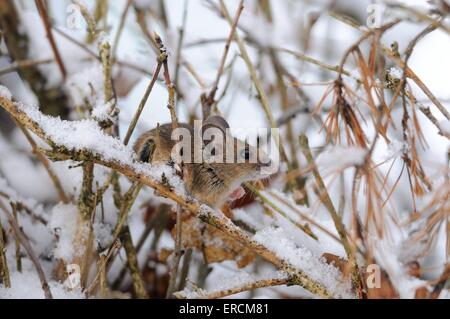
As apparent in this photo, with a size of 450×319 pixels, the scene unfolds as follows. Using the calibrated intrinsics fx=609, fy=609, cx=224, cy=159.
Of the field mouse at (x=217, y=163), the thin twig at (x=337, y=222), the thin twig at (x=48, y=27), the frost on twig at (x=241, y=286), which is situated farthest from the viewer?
the field mouse at (x=217, y=163)

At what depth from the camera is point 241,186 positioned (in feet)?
6.88

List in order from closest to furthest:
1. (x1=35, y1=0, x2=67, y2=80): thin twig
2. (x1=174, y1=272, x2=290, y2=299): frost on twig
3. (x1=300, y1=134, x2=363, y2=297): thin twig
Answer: (x1=300, y1=134, x2=363, y2=297): thin twig → (x1=174, y1=272, x2=290, y2=299): frost on twig → (x1=35, y1=0, x2=67, y2=80): thin twig

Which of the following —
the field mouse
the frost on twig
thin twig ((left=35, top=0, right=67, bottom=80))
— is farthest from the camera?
the field mouse

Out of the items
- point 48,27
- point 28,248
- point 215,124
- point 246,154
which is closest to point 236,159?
point 246,154

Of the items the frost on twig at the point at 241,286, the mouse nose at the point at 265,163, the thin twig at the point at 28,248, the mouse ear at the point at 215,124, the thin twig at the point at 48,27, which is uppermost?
the thin twig at the point at 48,27

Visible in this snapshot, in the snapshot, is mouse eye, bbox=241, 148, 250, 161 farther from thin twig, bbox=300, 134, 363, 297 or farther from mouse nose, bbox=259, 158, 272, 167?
thin twig, bbox=300, 134, 363, 297

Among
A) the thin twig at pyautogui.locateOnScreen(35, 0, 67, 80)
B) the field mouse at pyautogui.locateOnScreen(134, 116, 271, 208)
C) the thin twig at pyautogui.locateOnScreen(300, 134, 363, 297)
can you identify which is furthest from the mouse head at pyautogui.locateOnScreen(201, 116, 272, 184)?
the thin twig at pyautogui.locateOnScreen(300, 134, 363, 297)

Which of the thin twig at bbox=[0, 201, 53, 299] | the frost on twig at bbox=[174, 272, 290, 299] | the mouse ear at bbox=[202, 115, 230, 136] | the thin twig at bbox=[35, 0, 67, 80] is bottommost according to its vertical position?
the frost on twig at bbox=[174, 272, 290, 299]

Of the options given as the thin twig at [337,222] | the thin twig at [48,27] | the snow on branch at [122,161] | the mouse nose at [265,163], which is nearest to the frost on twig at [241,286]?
the snow on branch at [122,161]

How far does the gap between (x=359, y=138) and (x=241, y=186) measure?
843mm

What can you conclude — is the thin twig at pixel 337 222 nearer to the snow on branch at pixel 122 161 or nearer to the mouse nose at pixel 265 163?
the snow on branch at pixel 122 161

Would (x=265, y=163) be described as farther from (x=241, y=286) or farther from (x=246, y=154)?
(x=241, y=286)

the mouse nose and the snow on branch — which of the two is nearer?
the snow on branch
